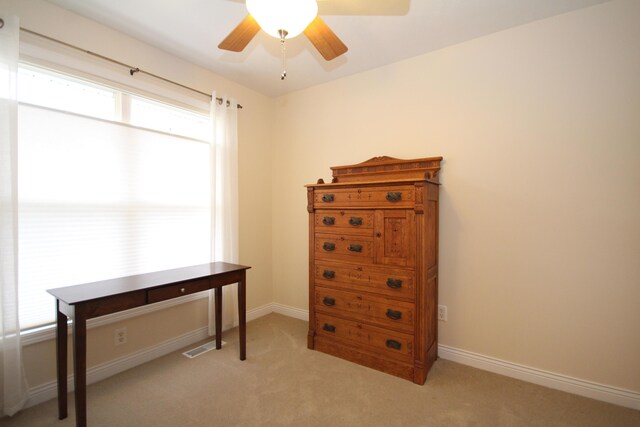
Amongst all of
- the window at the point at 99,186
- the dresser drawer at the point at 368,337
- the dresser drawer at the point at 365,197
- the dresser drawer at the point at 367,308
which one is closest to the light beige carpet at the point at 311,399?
the dresser drawer at the point at 368,337

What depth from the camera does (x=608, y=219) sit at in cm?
190

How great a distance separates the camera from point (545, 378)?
6.74 ft

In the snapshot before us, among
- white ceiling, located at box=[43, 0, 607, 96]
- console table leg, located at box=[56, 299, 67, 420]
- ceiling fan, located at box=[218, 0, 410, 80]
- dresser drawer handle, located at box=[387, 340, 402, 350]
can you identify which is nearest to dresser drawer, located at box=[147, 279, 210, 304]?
console table leg, located at box=[56, 299, 67, 420]

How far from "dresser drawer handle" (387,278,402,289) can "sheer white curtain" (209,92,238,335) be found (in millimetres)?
1563

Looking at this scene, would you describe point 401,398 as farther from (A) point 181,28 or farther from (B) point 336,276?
(A) point 181,28

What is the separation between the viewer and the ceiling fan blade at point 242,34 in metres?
1.55

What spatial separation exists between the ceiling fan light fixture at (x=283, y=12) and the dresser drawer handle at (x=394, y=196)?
4.06 feet

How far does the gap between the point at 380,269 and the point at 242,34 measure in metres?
1.81

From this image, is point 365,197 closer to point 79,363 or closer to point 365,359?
point 365,359

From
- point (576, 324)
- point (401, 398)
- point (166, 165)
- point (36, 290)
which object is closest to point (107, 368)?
point (36, 290)

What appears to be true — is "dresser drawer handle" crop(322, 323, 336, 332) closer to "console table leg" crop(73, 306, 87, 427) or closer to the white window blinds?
the white window blinds

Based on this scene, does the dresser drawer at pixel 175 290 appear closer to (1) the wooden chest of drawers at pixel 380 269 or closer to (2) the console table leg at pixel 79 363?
(2) the console table leg at pixel 79 363

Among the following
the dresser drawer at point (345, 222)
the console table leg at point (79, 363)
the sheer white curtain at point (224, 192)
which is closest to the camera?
the console table leg at point (79, 363)

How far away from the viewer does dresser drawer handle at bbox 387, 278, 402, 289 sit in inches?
84.9
